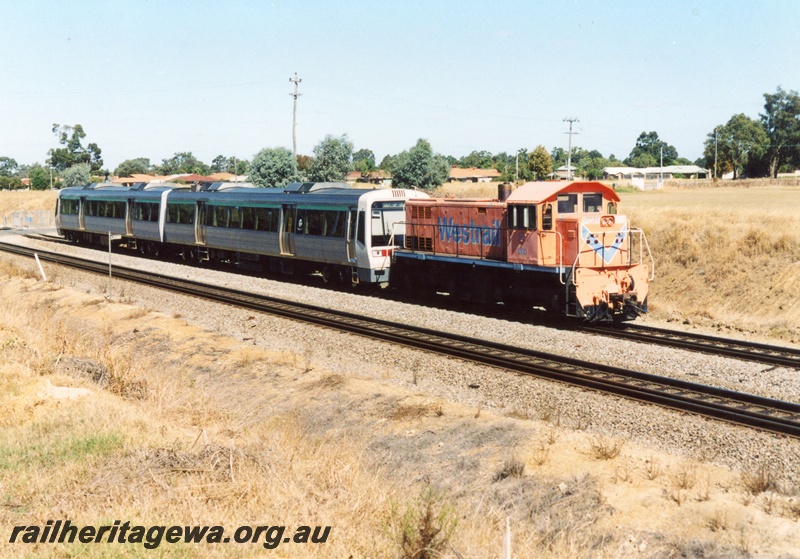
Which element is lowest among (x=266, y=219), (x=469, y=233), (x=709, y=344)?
(x=709, y=344)

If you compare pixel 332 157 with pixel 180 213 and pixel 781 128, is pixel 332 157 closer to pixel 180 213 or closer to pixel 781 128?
pixel 180 213

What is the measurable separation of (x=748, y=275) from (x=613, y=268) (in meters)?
7.89

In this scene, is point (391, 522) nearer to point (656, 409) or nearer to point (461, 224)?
point (656, 409)

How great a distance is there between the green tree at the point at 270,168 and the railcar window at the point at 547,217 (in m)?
57.8

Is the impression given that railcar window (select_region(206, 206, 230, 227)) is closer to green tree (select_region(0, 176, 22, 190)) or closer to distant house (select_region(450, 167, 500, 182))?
distant house (select_region(450, 167, 500, 182))

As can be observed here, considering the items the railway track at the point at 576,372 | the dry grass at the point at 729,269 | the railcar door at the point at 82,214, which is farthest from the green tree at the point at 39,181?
the dry grass at the point at 729,269

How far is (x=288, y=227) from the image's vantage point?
27.5m

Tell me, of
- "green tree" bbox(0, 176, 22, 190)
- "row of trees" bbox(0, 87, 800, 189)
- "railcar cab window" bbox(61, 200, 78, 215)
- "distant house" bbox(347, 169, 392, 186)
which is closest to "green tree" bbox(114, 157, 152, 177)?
"row of trees" bbox(0, 87, 800, 189)

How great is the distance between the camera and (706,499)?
27.7ft

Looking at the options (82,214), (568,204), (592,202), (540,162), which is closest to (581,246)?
(568,204)

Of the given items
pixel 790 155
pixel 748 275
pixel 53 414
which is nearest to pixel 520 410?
pixel 53 414

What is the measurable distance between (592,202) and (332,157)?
5358cm

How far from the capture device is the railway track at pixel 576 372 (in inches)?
467

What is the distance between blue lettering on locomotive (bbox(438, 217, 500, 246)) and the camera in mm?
21391
